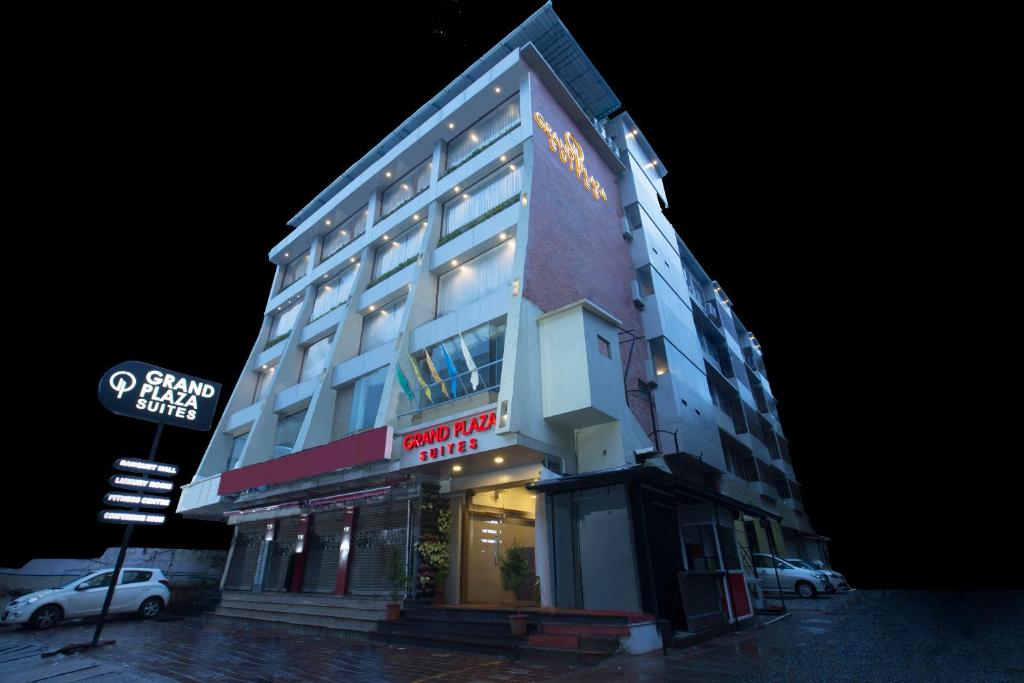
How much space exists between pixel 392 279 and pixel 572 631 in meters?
16.7

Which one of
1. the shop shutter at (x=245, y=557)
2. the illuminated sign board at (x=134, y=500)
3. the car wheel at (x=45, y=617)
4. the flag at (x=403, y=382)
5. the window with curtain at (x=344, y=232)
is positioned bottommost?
the car wheel at (x=45, y=617)

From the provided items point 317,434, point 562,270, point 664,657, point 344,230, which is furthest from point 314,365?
point 664,657

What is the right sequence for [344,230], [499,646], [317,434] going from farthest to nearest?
1. [344,230]
2. [317,434]
3. [499,646]

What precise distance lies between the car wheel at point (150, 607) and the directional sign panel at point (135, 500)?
25.2 ft

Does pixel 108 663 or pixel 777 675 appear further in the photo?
pixel 108 663

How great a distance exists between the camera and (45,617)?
47.7 feet

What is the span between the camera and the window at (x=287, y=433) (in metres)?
23.7

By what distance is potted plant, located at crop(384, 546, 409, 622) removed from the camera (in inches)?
532

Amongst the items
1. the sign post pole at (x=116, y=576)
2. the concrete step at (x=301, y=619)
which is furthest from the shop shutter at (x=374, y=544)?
the sign post pole at (x=116, y=576)

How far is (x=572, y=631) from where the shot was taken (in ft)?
31.7

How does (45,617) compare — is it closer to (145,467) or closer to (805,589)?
(145,467)

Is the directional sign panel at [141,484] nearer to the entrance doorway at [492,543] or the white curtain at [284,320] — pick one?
the entrance doorway at [492,543]

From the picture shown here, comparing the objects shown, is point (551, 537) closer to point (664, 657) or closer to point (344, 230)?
point (664, 657)

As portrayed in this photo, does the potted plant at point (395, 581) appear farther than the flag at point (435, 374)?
No
